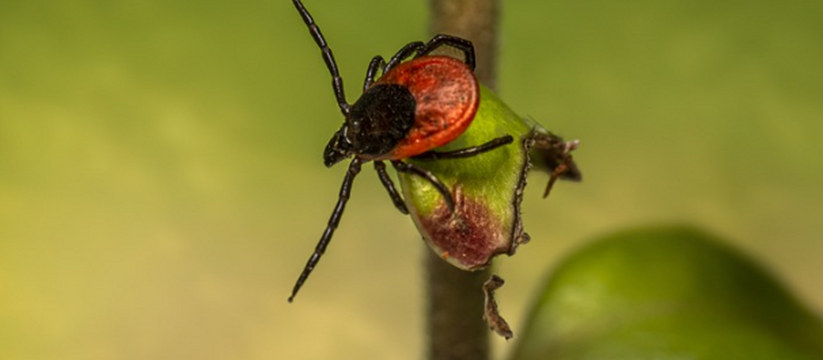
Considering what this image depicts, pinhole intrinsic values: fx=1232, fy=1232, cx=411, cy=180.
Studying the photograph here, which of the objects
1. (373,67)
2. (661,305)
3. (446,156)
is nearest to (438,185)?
(446,156)

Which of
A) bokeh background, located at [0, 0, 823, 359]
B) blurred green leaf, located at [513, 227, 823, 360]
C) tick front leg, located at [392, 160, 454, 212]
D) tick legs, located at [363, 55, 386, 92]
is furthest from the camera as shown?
bokeh background, located at [0, 0, 823, 359]

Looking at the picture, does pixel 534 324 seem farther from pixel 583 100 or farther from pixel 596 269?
pixel 583 100

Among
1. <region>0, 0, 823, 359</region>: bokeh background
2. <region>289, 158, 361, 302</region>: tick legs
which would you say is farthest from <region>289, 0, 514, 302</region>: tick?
<region>0, 0, 823, 359</region>: bokeh background

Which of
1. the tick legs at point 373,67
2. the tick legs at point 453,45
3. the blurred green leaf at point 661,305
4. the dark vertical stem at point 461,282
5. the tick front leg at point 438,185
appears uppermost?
the tick front leg at point 438,185

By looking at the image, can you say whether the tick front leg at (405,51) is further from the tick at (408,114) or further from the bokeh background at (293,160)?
the bokeh background at (293,160)

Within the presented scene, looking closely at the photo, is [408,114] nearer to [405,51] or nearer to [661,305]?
[405,51]

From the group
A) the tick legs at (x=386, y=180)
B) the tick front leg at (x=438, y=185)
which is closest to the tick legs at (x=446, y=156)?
the tick front leg at (x=438, y=185)

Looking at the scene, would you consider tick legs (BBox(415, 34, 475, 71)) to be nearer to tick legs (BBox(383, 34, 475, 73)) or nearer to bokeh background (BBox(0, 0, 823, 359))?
tick legs (BBox(383, 34, 475, 73))
